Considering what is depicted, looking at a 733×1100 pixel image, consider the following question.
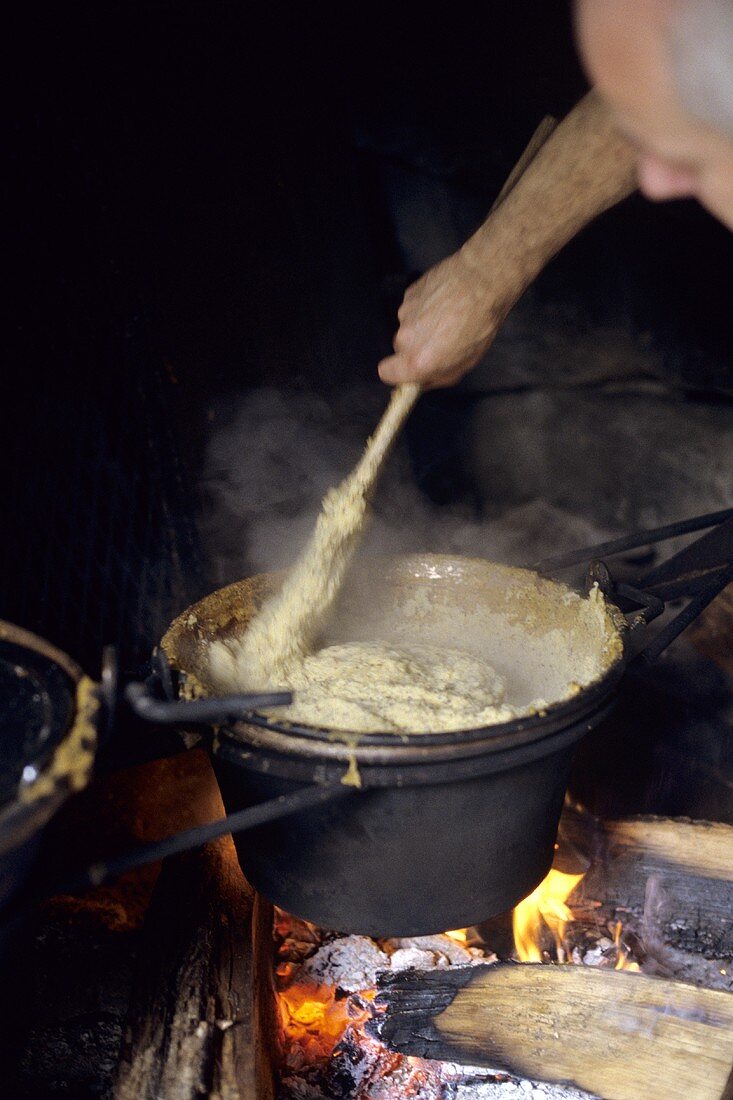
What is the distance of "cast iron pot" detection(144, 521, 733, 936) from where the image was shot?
1.71 meters

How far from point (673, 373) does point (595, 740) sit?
5.44 ft

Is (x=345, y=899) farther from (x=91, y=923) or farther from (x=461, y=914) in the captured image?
(x=91, y=923)

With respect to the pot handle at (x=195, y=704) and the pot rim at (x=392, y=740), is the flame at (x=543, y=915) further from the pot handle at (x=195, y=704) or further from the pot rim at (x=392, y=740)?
the pot handle at (x=195, y=704)

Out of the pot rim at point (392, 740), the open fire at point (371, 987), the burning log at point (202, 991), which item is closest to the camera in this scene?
the pot rim at point (392, 740)

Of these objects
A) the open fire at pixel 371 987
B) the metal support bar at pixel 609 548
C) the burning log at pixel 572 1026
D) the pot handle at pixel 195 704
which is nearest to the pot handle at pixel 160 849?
the pot handle at pixel 195 704

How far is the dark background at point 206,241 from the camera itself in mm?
2838

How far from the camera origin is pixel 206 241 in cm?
332

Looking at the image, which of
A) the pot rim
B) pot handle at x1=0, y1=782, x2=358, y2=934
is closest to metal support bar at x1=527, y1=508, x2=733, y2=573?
the pot rim

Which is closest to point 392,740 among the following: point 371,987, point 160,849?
point 160,849

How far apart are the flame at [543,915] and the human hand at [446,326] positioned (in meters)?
1.53

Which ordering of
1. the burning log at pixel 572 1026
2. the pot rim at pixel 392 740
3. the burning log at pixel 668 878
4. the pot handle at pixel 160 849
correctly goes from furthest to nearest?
1. the burning log at pixel 668 878
2. the burning log at pixel 572 1026
3. the pot rim at pixel 392 740
4. the pot handle at pixel 160 849

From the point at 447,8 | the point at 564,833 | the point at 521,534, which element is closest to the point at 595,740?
the point at 564,833

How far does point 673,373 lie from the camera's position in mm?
3777

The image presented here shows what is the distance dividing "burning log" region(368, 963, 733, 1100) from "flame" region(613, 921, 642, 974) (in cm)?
43
